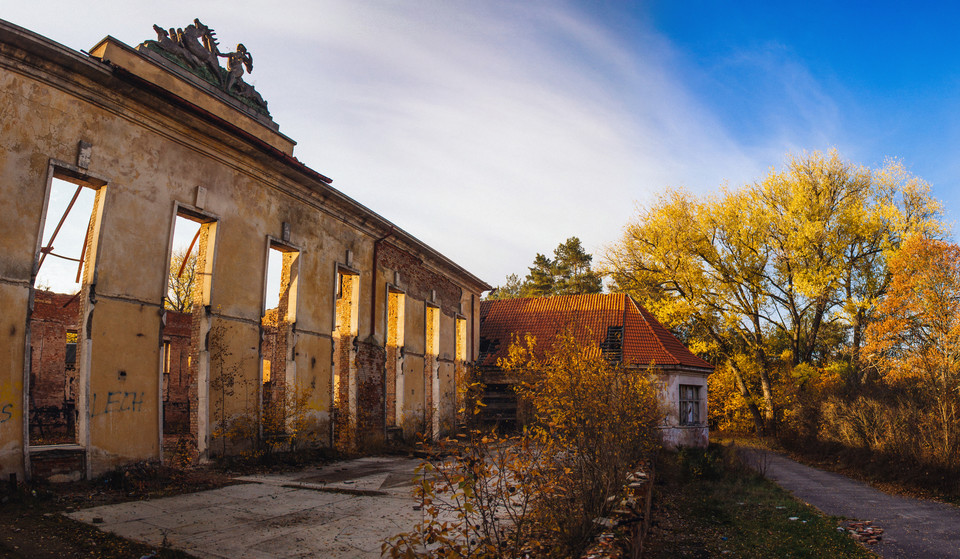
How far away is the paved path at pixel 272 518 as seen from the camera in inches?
249

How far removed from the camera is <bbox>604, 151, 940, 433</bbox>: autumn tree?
96.3 feet

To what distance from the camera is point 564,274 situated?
50469 mm

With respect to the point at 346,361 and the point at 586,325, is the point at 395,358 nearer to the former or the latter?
the point at 346,361

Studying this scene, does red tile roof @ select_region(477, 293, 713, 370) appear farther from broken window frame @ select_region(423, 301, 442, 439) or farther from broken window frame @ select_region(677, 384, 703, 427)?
broken window frame @ select_region(423, 301, 442, 439)

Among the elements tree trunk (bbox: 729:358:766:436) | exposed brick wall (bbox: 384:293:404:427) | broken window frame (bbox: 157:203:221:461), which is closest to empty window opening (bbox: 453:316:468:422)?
exposed brick wall (bbox: 384:293:404:427)

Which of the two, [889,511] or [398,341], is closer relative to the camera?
[889,511]

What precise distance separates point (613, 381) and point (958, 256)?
1897 cm

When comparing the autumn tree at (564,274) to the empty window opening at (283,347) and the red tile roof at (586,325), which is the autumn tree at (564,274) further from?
the empty window opening at (283,347)

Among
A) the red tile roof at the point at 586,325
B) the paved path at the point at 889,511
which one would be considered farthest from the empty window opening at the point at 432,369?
the paved path at the point at 889,511

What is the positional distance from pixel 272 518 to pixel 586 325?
61.1ft

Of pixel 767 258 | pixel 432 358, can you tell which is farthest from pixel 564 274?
pixel 432 358

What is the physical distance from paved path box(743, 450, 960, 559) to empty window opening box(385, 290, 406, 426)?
1048 centimetres

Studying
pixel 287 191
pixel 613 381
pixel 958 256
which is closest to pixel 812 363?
pixel 958 256

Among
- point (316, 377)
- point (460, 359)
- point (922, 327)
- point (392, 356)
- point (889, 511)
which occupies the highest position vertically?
point (922, 327)
